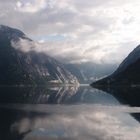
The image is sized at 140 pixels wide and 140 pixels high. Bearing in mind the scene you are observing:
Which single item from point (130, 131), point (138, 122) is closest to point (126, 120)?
point (138, 122)

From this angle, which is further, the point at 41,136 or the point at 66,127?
the point at 66,127

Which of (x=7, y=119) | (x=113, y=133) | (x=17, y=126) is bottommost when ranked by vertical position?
(x=7, y=119)

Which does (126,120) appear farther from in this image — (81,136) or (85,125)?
(81,136)

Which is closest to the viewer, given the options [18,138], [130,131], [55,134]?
[18,138]

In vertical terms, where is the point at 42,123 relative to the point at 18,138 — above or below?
below

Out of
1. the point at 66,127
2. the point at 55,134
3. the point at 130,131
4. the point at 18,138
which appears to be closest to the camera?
the point at 18,138

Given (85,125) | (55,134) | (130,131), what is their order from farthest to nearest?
(85,125)
(130,131)
(55,134)

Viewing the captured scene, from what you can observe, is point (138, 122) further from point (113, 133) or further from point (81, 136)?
point (81, 136)

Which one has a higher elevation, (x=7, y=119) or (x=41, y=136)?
(x=41, y=136)

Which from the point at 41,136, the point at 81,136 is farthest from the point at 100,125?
the point at 41,136
